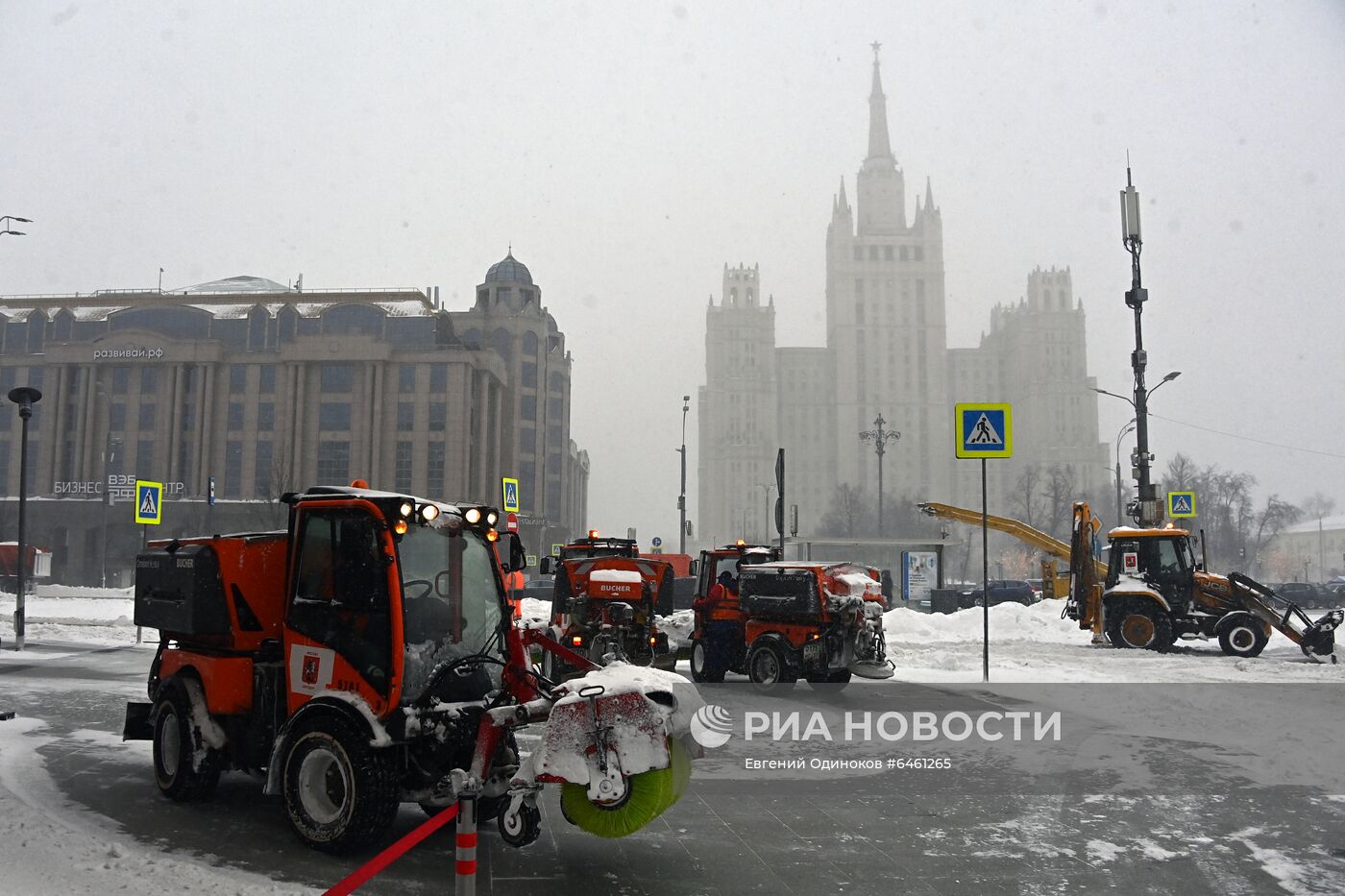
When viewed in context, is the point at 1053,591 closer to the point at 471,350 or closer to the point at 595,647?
the point at 595,647

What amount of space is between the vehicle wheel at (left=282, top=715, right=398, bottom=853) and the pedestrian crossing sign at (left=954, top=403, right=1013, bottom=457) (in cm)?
1125

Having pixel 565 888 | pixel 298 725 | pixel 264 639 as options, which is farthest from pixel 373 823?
pixel 264 639

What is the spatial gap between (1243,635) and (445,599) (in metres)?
19.2

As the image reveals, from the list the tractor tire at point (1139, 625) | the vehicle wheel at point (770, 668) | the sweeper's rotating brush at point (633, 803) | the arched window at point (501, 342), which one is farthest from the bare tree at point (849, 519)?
the sweeper's rotating brush at point (633, 803)

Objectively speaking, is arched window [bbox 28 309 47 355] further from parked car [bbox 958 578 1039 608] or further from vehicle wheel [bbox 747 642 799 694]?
vehicle wheel [bbox 747 642 799 694]

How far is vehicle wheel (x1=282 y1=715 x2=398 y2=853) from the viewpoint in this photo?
603 centimetres

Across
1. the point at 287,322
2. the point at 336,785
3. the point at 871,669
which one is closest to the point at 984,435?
the point at 871,669

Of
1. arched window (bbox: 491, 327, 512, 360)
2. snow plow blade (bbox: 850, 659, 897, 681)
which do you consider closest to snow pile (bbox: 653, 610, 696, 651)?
snow plow blade (bbox: 850, 659, 897, 681)

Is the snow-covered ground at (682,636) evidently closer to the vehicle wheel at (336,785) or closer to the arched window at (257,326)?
the vehicle wheel at (336,785)

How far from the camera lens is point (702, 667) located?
50.9 ft

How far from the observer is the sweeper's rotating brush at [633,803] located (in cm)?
563

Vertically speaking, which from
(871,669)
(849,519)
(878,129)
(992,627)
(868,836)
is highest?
(878,129)

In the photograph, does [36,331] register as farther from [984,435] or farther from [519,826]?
[519,826]

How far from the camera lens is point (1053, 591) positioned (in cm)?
3269
